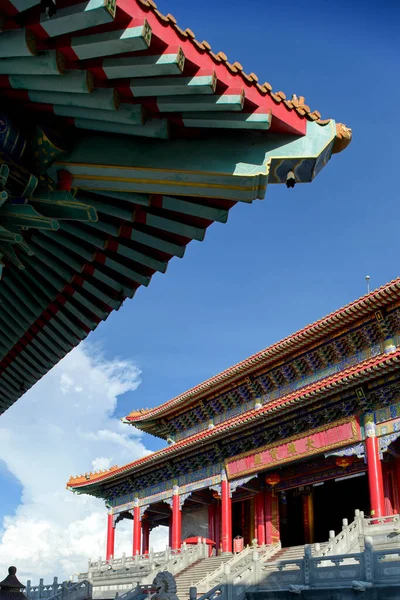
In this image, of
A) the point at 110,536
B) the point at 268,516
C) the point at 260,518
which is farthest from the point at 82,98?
the point at 110,536

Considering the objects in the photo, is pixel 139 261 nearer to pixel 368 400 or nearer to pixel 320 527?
pixel 368 400

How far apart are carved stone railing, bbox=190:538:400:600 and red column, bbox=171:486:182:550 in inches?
301

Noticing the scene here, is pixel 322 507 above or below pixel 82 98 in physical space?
below

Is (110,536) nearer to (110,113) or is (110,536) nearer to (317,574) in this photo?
(317,574)

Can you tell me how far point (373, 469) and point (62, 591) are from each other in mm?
10869

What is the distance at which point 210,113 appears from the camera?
3244 millimetres

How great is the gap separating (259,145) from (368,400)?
12796 millimetres

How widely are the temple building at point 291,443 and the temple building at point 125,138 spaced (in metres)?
10.5

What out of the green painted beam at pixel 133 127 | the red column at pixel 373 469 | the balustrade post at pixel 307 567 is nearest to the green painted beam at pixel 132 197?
the green painted beam at pixel 133 127

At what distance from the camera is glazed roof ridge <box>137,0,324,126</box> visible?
9.74ft

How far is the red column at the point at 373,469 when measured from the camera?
1421 centimetres

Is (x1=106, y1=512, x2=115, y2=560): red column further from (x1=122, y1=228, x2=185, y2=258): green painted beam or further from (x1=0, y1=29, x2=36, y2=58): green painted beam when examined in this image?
(x1=0, y1=29, x2=36, y2=58): green painted beam

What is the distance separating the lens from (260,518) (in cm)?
1977

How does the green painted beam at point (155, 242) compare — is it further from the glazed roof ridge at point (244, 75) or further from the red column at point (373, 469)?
the red column at point (373, 469)
